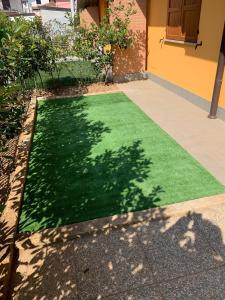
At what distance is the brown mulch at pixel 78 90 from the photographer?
11.2 metres

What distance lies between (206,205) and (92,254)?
2125 mm

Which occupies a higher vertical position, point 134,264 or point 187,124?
point 187,124

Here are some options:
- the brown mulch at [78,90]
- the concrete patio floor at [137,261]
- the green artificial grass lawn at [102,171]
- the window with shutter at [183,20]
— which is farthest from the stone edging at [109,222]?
the brown mulch at [78,90]

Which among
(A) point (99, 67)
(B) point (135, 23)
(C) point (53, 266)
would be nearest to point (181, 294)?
(C) point (53, 266)

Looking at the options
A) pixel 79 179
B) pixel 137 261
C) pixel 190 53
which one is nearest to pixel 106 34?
pixel 190 53

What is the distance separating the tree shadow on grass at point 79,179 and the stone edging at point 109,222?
161mm

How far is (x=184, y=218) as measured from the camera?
438 centimetres

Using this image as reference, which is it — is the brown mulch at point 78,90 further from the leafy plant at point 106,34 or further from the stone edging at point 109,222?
the stone edging at point 109,222

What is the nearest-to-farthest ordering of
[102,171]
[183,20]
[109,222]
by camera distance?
[109,222] → [102,171] → [183,20]

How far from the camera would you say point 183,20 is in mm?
9109

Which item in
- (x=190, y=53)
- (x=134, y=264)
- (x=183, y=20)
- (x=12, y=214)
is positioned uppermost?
(x=183, y=20)

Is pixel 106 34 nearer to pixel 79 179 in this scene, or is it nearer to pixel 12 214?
pixel 79 179

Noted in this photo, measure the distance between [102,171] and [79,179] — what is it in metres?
0.55

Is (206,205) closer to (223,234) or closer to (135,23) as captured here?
(223,234)
